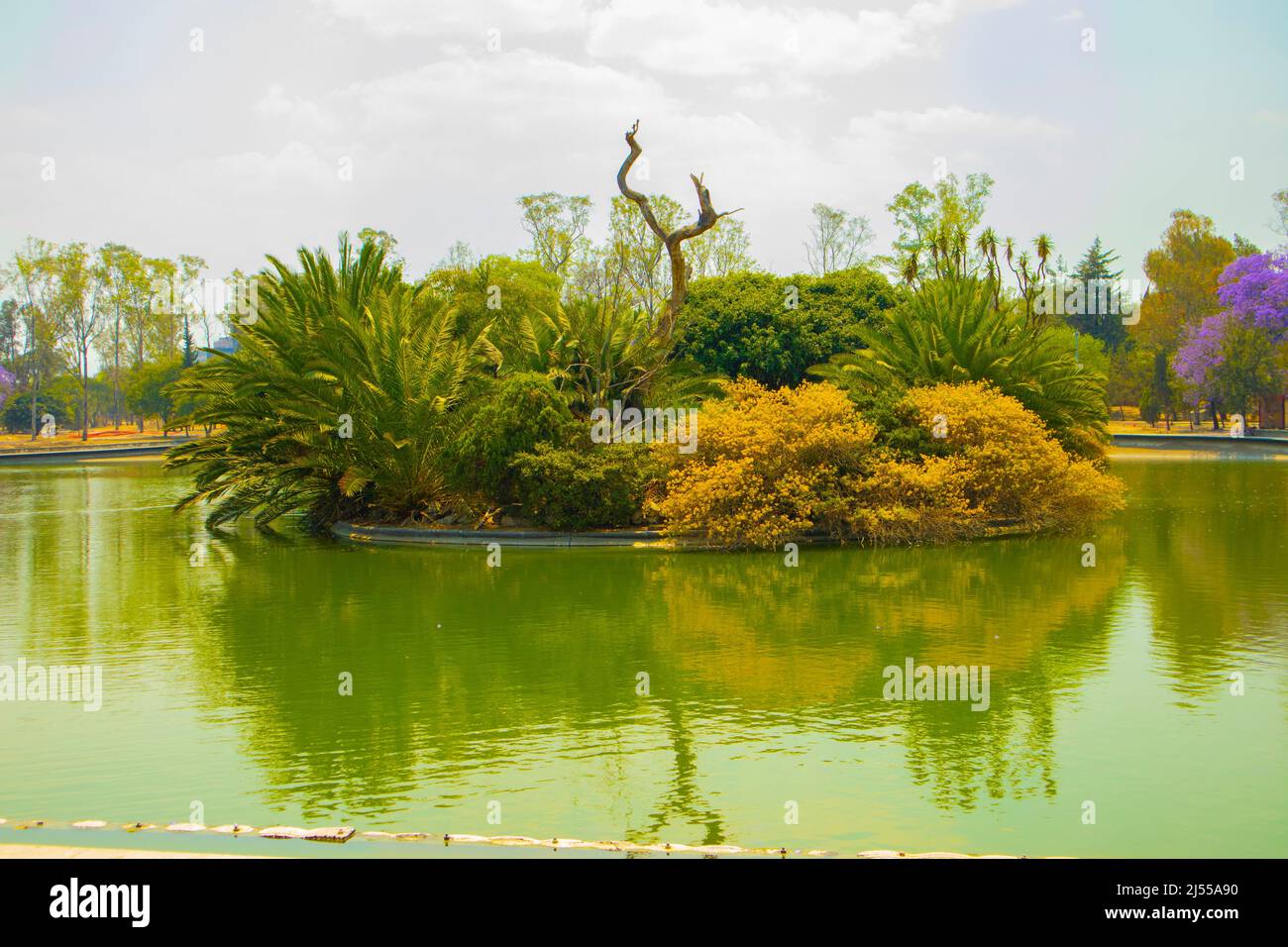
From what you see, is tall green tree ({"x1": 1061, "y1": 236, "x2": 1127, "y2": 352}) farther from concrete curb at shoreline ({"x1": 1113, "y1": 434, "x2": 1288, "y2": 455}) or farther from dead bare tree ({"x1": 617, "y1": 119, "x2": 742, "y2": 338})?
dead bare tree ({"x1": 617, "y1": 119, "x2": 742, "y2": 338})

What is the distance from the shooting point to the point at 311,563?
18391 mm

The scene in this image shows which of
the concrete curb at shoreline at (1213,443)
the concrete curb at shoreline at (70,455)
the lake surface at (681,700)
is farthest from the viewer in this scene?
the concrete curb at shoreline at (70,455)

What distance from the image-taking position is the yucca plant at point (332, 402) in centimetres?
2202

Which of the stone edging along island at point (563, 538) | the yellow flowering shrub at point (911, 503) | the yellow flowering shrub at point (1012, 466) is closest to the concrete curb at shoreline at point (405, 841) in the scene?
the stone edging along island at point (563, 538)

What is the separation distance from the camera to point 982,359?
2319cm

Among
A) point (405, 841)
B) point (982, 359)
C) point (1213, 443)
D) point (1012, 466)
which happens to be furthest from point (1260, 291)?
point (405, 841)

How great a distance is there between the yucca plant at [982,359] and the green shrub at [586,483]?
5.60 meters

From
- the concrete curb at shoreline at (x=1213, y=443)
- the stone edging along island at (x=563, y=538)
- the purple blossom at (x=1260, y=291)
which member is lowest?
the stone edging along island at (x=563, y=538)

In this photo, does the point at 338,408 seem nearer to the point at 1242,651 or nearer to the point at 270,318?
the point at 270,318

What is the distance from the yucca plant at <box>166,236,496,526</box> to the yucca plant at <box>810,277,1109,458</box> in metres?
8.29

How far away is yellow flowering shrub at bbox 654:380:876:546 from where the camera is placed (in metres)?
19.0

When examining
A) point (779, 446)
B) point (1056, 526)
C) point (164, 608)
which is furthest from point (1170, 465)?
point (164, 608)

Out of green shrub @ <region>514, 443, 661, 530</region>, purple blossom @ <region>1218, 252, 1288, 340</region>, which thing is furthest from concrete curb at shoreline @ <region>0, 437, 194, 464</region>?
purple blossom @ <region>1218, 252, 1288, 340</region>

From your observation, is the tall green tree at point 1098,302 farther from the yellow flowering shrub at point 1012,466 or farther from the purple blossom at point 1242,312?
the yellow flowering shrub at point 1012,466
